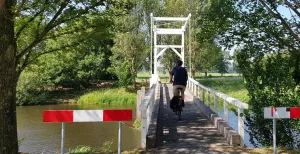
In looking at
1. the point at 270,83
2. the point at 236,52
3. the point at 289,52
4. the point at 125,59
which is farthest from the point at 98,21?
the point at 125,59

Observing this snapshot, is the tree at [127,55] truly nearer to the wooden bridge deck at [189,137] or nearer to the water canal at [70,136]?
the water canal at [70,136]

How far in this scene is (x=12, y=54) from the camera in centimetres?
510

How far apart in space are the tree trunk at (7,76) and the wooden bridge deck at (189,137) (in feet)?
7.51

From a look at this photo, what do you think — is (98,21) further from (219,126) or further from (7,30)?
(219,126)

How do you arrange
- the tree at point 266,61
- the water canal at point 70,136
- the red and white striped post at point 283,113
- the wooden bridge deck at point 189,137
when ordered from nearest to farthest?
the red and white striped post at point 283,113 < the wooden bridge deck at point 189,137 < the tree at point 266,61 < the water canal at point 70,136

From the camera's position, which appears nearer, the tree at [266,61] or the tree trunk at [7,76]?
the tree trunk at [7,76]

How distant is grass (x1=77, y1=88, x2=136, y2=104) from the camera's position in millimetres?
30202

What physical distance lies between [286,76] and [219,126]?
5.74ft

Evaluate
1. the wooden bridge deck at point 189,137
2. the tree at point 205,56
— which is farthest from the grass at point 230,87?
the wooden bridge deck at point 189,137

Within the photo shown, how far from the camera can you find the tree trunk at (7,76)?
4.96 meters

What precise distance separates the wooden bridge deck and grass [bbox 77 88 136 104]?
2123 cm

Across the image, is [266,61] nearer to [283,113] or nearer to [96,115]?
[283,113]

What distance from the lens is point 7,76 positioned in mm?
5035

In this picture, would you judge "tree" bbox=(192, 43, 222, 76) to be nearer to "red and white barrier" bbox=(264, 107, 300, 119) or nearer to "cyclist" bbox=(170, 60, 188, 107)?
"cyclist" bbox=(170, 60, 188, 107)
